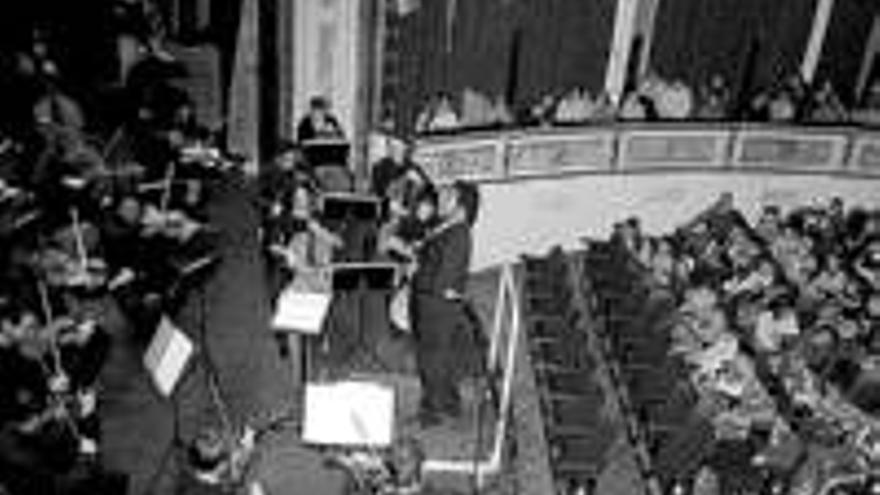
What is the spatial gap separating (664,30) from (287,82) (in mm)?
5211

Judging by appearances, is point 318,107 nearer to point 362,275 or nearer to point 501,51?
point 501,51

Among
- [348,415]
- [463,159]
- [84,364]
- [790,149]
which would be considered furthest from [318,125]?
[790,149]

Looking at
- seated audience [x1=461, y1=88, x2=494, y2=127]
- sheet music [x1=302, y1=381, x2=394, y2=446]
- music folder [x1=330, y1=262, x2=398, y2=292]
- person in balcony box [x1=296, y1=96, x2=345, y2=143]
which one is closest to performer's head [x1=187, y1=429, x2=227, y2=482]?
sheet music [x1=302, y1=381, x2=394, y2=446]

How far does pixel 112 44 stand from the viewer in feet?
54.6

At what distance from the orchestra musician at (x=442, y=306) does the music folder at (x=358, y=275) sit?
451 millimetres

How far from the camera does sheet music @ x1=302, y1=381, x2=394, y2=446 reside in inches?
410

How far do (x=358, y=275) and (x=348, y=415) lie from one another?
238 cm

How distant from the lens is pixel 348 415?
10.5 m

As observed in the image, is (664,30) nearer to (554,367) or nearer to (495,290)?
(495,290)

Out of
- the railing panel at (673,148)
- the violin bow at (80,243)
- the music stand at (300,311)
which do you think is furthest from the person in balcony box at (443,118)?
the violin bow at (80,243)

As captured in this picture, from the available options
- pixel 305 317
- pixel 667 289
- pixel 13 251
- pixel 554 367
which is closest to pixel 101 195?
pixel 13 251

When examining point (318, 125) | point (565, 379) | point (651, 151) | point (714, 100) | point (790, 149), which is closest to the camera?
point (565, 379)

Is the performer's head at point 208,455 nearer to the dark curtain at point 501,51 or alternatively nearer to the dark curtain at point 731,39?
the dark curtain at point 501,51

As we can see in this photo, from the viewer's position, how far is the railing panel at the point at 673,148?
17.1 m
